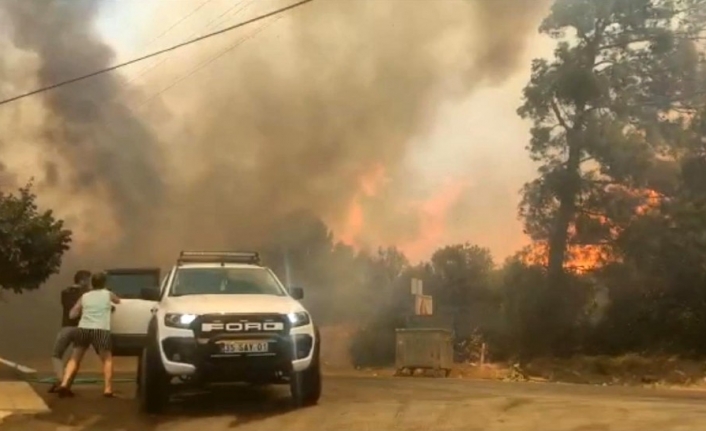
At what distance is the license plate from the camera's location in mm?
9727

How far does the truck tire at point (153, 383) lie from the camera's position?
985 centimetres

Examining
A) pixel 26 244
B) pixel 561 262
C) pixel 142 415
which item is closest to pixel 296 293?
pixel 142 415

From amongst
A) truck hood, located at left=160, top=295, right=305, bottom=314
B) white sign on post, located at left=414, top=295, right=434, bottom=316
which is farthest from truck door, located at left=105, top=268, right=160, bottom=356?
white sign on post, located at left=414, top=295, right=434, bottom=316

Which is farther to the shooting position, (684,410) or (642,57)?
(642,57)

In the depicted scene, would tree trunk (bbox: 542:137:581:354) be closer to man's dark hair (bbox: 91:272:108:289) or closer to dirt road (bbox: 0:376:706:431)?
dirt road (bbox: 0:376:706:431)

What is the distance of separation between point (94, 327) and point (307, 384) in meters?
2.93

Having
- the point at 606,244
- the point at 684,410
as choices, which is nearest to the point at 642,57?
the point at 606,244

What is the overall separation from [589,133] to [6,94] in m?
26.1

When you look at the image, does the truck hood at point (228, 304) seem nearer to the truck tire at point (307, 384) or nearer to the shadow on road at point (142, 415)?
the truck tire at point (307, 384)

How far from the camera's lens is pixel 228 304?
10.1 m

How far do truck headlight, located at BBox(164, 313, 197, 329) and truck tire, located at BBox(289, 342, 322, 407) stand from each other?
1.35 m

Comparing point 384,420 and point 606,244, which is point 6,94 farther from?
point 384,420

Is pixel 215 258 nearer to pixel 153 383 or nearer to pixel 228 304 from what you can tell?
pixel 228 304

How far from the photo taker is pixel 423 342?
20.8 meters
